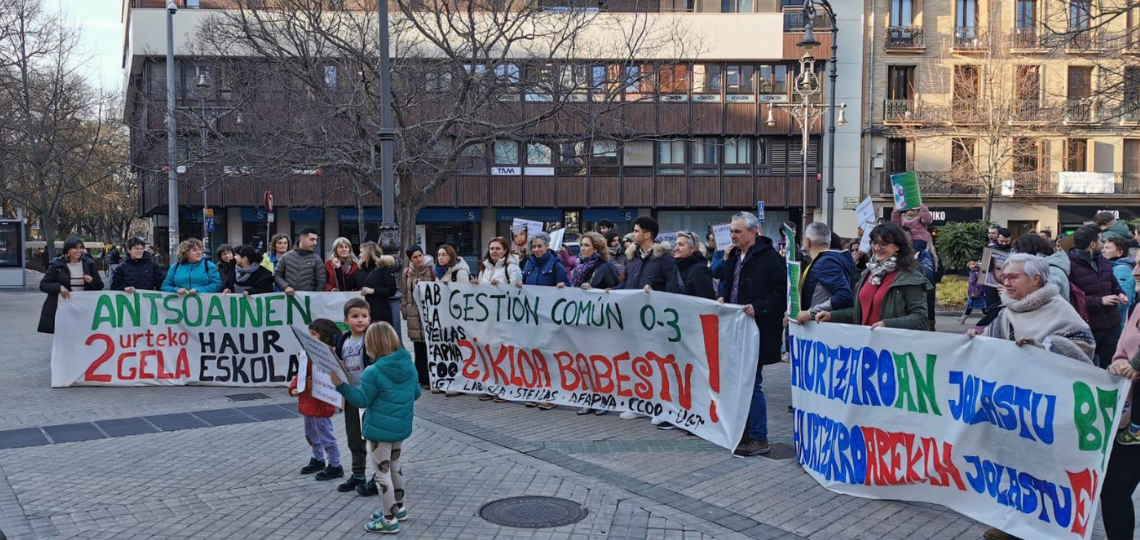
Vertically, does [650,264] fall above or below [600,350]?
above

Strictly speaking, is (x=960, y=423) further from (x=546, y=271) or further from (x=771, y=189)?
(x=771, y=189)

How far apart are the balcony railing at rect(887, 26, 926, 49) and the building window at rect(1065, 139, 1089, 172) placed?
8.46m

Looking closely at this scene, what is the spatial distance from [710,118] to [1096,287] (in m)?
33.4

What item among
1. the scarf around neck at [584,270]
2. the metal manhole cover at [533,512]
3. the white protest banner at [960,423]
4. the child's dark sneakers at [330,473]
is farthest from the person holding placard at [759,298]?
the child's dark sneakers at [330,473]

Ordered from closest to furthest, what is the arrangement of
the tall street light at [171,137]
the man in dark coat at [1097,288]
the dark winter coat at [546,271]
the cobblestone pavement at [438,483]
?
the cobblestone pavement at [438,483] < the man in dark coat at [1097,288] < the dark winter coat at [546,271] < the tall street light at [171,137]

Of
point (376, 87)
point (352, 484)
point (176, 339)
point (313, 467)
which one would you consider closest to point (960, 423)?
point (352, 484)

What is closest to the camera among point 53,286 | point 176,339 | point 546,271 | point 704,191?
point 546,271

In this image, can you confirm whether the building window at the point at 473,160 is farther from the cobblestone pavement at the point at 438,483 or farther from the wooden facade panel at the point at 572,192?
the cobblestone pavement at the point at 438,483

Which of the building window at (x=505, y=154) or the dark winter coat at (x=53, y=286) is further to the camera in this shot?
the building window at (x=505, y=154)

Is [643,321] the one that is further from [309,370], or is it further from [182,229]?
[182,229]

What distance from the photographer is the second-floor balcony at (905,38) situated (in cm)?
4106

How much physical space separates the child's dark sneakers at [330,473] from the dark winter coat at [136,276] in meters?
5.76

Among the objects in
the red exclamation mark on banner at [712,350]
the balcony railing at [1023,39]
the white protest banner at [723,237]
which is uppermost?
the balcony railing at [1023,39]

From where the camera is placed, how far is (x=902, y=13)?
137 feet
